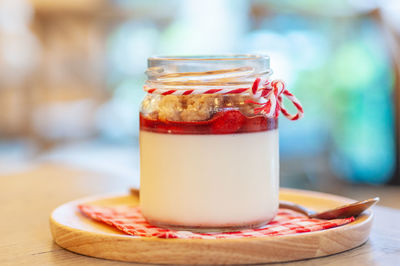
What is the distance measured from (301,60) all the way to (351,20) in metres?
0.40

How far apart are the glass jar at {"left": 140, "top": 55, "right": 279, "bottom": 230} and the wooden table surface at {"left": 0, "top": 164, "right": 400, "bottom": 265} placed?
0.12m

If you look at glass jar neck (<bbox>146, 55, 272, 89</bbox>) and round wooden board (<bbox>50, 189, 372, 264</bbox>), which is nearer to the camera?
round wooden board (<bbox>50, 189, 372, 264</bbox>)

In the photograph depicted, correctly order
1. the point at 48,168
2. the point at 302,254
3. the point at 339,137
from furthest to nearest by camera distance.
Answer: the point at 339,137 < the point at 48,168 < the point at 302,254

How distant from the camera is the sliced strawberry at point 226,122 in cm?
75

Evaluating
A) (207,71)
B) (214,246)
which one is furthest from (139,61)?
(214,246)

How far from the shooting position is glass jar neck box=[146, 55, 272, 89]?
77cm

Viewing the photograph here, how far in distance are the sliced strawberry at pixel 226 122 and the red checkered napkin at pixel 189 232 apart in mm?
128

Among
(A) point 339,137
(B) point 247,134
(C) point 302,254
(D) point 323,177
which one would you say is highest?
(B) point 247,134

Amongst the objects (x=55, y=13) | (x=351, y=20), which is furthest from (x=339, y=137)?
(x=55, y=13)

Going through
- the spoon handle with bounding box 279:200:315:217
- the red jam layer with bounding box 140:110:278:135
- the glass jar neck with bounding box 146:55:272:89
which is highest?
the glass jar neck with bounding box 146:55:272:89

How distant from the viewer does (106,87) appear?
420 centimetres

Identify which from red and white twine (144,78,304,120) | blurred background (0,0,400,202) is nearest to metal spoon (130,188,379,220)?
red and white twine (144,78,304,120)

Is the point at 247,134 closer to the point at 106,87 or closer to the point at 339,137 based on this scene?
the point at 339,137

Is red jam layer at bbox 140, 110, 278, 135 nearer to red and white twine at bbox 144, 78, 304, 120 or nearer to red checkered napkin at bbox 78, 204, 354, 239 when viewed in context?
red and white twine at bbox 144, 78, 304, 120
